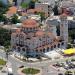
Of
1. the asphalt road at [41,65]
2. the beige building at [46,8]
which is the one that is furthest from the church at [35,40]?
the beige building at [46,8]

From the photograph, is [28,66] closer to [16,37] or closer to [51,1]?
[16,37]

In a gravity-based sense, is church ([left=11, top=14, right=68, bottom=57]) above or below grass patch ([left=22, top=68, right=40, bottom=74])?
above

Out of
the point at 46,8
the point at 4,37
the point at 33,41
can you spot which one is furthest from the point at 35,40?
the point at 46,8

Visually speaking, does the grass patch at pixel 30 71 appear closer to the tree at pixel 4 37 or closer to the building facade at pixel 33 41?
the building facade at pixel 33 41

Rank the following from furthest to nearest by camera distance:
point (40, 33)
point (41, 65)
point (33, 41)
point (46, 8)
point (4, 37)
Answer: point (46, 8)
point (4, 37)
point (40, 33)
point (33, 41)
point (41, 65)

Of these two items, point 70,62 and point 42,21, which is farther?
point 42,21

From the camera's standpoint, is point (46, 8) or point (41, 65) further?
point (46, 8)

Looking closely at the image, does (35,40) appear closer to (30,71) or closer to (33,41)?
(33,41)

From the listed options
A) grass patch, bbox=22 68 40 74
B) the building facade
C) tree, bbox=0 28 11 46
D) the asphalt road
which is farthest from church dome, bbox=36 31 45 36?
grass patch, bbox=22 68 40 74

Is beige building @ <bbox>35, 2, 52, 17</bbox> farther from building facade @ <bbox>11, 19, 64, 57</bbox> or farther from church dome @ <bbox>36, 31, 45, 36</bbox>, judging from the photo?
church dome @ <bbox>36, 31, 45, 36</bbox>

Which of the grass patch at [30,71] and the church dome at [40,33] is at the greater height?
the church dome at [40,33]

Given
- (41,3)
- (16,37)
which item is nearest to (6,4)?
(41,3)
